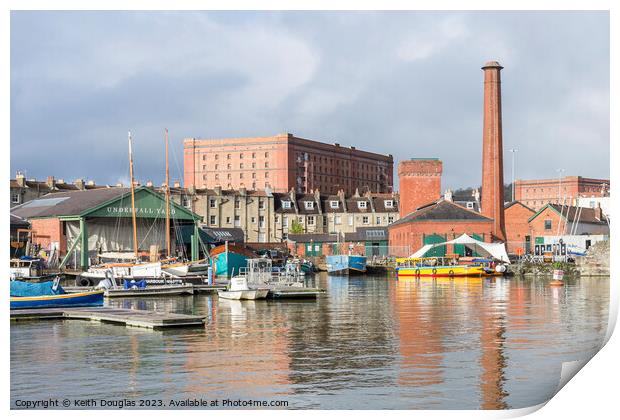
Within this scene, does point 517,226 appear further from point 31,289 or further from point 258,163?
point 31,289

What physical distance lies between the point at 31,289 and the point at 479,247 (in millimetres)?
51144

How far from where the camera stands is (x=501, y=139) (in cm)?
8594

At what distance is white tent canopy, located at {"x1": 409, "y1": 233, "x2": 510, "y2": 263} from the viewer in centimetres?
7544

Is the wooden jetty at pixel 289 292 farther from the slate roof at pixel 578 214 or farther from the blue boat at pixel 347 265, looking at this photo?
the slate roof at pixel 578 214

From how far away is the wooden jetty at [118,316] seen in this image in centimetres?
2822

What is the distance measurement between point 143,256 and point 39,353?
138 ft

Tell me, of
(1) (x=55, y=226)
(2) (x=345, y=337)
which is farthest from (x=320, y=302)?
(1) (x=55, y=226)

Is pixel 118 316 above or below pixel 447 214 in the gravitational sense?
below

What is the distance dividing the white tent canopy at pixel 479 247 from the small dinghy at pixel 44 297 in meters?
46.7

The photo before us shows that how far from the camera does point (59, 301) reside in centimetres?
3356

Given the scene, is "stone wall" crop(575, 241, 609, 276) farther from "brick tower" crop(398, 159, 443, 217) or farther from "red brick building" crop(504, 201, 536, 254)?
"brick tower" crop(398, 159, 443, 217)

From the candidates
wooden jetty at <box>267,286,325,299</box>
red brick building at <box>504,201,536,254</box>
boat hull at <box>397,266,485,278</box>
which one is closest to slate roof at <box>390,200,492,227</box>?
red brick building at <box>504,201,536,254</box>

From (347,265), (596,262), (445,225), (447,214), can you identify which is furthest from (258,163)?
(596,262)

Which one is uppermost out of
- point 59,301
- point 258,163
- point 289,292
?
point 258,163
